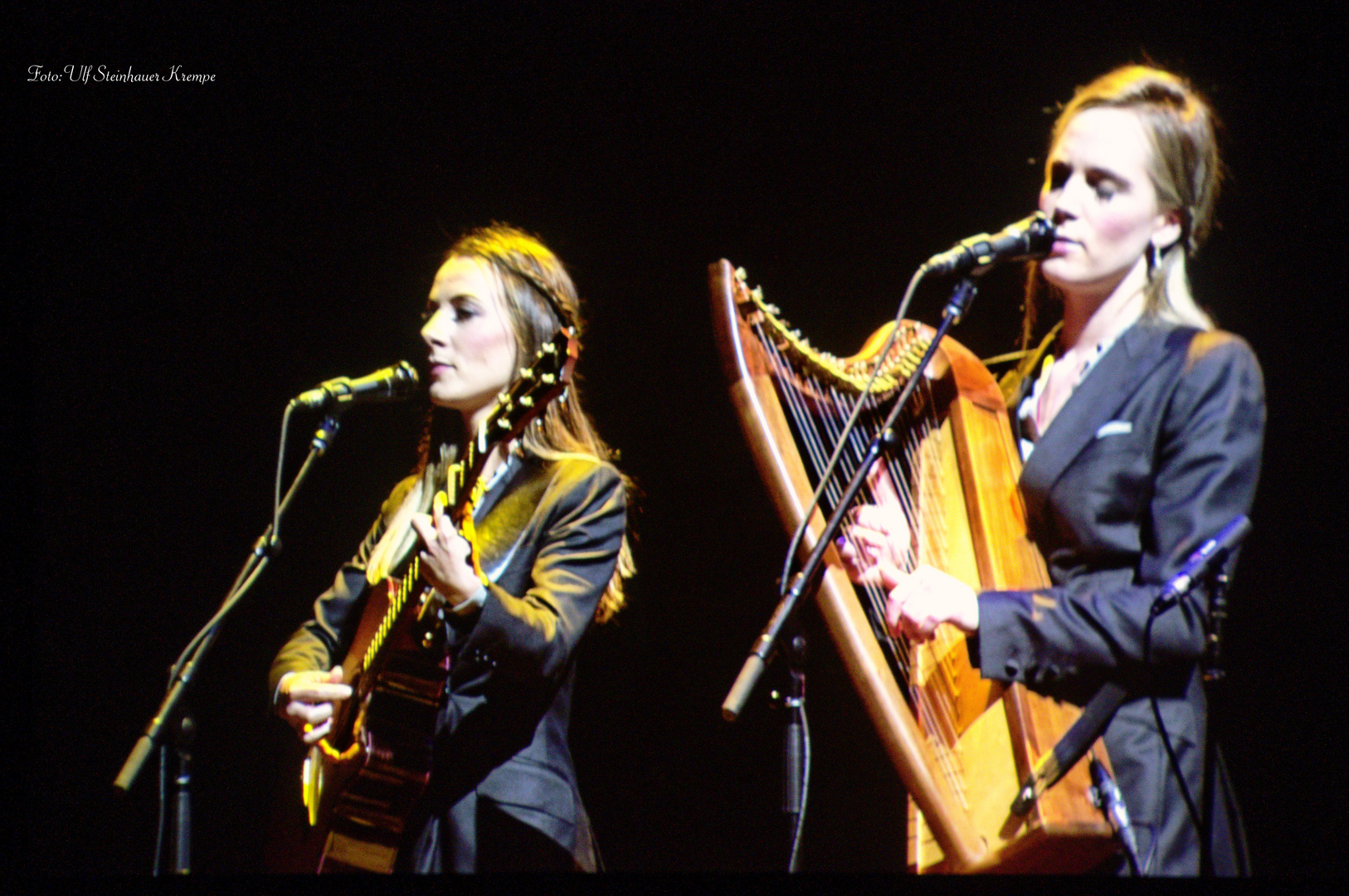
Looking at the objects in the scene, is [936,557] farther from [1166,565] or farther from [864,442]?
[1166,565]

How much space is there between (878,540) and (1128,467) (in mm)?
386

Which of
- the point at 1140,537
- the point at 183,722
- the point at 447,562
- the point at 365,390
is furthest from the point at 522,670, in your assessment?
the point at 1140,537

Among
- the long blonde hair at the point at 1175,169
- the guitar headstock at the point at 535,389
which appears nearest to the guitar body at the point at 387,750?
the guitar headstock at the point at 535,389

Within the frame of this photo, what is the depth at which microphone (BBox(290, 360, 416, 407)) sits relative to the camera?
2.45 meters

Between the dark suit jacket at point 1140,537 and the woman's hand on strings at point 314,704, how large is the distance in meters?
1.14

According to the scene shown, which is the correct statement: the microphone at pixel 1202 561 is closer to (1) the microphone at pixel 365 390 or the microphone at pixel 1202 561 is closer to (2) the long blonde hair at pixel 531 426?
(2) the long blonde hair at pixel 531 426

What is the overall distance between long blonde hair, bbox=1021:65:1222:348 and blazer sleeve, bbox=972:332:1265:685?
0.17 meters

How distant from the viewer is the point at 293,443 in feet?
10.0

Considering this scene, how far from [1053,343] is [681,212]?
3.15ft

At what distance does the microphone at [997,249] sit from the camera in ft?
6.25

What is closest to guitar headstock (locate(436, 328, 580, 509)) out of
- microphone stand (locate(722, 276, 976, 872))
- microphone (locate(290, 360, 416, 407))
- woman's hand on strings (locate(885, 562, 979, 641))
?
microphone (locate(290, 360, 416, 407))

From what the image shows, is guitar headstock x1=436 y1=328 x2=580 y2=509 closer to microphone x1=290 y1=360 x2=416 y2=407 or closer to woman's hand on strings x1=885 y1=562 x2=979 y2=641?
microphone x1=290 y1=360 x2=416 y2=407

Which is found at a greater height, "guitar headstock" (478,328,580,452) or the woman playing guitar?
"guitar headstock" (478,328,580,452)

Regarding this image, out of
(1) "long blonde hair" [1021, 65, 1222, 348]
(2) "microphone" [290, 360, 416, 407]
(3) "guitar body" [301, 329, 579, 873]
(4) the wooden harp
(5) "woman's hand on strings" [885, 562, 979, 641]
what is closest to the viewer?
(4) the wooden harp
